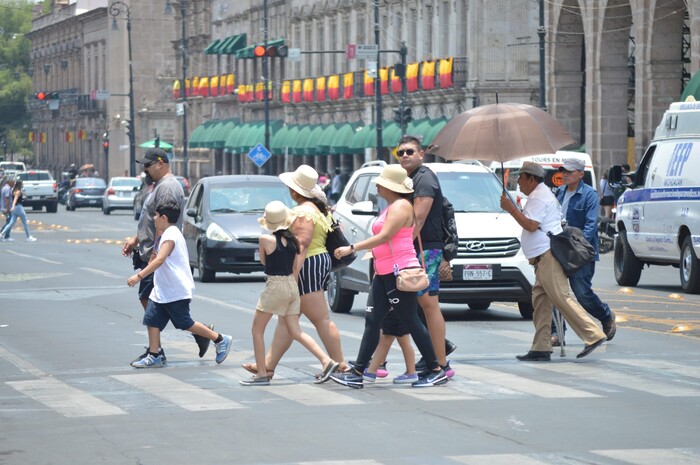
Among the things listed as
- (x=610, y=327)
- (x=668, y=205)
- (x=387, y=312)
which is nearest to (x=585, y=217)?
(x=610, y=327)

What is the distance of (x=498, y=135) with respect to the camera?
51.2 ft

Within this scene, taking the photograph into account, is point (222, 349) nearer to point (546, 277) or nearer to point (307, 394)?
point (307, 394)

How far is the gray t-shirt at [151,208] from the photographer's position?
15109 millimetres

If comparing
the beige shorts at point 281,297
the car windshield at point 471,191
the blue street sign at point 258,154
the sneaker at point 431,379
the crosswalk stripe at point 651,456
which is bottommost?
the sneaker at point 431,379

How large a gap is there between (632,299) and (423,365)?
32.3 ft

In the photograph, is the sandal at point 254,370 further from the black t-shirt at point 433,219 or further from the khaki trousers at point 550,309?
the khaki trousers at point 550,309

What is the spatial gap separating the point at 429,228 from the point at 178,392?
7.89ft

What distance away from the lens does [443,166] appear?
20.7 meters

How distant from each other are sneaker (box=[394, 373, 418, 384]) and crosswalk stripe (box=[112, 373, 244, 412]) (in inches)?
57.1

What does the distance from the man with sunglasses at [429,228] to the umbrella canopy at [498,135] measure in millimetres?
1683

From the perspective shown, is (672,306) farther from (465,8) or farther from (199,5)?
(199,5)

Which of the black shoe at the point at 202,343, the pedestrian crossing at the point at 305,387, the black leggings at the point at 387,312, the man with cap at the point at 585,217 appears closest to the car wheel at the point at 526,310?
the man with cap at the point at 585,217

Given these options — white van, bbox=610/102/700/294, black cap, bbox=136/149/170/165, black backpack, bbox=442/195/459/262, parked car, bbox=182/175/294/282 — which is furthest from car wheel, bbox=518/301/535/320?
parked car, bbox=182/175/294/282

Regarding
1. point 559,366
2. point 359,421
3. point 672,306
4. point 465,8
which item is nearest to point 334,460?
point 359,421
